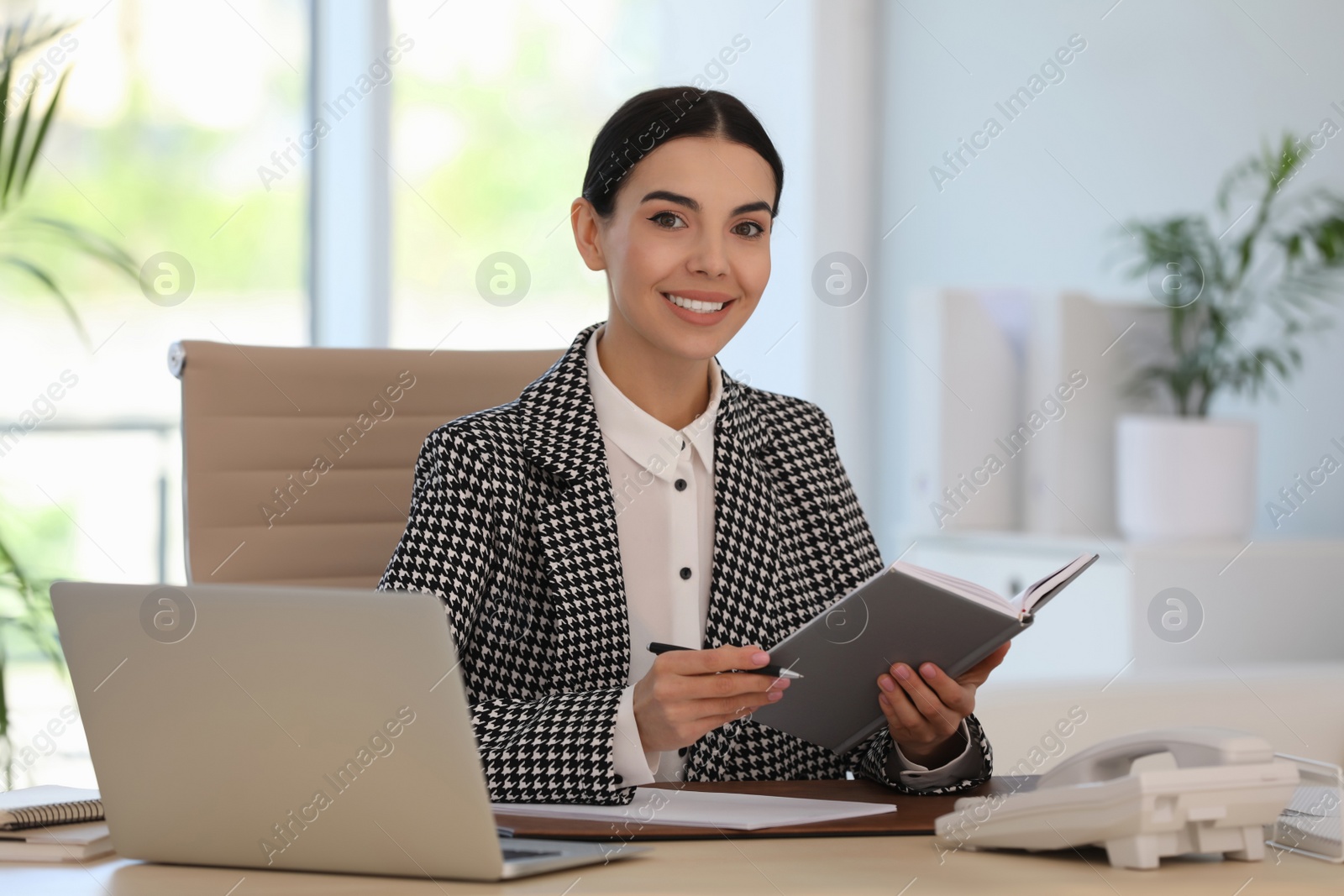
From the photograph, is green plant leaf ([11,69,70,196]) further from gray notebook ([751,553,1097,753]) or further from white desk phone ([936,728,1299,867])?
white desk phone ([936,728,1299,867])

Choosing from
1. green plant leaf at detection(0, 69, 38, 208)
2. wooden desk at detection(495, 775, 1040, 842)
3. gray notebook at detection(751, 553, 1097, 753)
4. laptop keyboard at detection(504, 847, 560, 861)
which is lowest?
wooden desk at detection(495, 775, 1040, 842)

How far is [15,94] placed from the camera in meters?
3.24

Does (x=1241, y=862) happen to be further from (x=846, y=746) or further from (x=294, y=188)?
(x=294, y=188)

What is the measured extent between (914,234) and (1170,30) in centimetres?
112

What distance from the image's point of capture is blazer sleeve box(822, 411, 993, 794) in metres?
1.31

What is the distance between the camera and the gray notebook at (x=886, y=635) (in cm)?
111

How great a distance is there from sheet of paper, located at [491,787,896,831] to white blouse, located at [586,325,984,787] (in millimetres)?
296

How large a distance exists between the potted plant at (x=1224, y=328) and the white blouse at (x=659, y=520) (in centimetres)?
152

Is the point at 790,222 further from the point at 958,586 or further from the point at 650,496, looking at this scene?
the point at 958,586

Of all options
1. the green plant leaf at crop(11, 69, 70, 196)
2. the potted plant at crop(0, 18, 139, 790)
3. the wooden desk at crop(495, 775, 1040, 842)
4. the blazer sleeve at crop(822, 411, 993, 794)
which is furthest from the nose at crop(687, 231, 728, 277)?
the green plant leaf at crop(11, 69, 70, 196)

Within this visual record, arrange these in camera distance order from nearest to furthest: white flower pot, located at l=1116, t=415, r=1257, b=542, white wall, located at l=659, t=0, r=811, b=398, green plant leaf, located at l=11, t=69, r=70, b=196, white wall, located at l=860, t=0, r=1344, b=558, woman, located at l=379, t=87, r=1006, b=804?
woman, located at l=379, t=87, r=1006, b=804, green plant leaf, located at l=11, t=69, r=70, b=196, white flower pot, located at l=1116, t=415, r=1257, b=542, white wall, located at l=860, t=0, r=1344, b=558, white wall, located at l=659, t=0, r=811, b=398

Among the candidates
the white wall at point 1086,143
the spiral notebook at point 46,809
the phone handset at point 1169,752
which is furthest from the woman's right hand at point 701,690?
the white wall at point 1086,143

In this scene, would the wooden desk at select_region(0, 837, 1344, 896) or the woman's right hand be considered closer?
the wooden desk at select_region(0, 837, 1344, 896)

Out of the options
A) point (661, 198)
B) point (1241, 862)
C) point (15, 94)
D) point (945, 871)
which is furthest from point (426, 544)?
point (15, 94)
